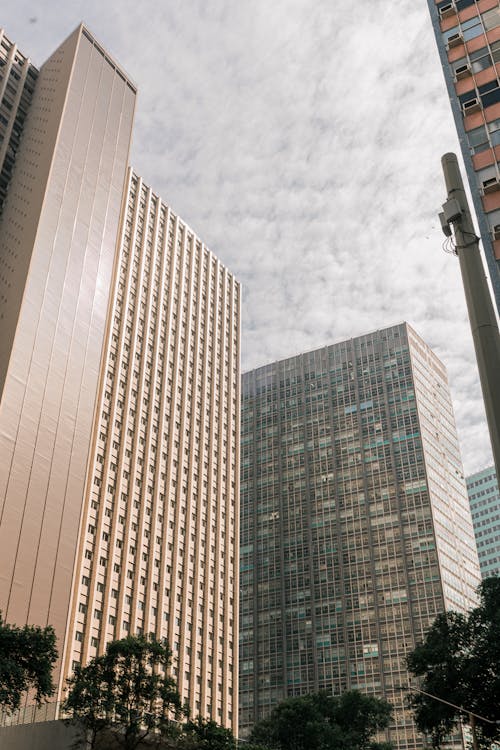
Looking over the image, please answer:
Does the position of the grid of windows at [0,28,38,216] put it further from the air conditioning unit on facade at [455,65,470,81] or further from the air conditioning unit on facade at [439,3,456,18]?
the air conditioning unit on facade at [455,65,470,81]

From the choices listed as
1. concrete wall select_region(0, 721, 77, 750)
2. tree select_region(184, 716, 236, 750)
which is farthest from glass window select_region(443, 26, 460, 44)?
concrete wall select_region(0, 721, 77, 750)

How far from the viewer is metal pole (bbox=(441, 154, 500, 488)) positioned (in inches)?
378

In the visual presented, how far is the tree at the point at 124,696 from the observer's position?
46.8 metres

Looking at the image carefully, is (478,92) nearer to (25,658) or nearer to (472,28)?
(472,28)

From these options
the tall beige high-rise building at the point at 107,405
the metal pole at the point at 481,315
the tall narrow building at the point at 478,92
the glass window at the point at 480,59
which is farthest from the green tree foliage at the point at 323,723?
the metal pole at the point at 481,315

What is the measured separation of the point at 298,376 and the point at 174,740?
105962mm

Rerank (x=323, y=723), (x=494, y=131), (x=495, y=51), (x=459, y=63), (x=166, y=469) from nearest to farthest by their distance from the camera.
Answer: (x=494, y=131)
(x=495, y=51)
(x=459, y=63)
(x=323, y=723)
(x=166, y=469)

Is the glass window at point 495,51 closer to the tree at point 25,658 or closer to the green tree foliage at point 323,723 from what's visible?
the tree at point 25,658

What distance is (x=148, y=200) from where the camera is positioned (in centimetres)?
11056

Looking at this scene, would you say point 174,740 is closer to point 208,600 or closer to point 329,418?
point 208,600

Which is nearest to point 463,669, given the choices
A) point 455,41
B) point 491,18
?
point 455,41

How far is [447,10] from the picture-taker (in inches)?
1554

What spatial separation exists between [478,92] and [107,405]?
62902 mm

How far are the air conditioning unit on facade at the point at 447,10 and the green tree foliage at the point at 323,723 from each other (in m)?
56.1
